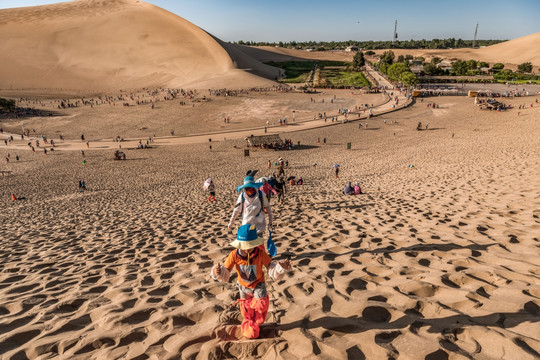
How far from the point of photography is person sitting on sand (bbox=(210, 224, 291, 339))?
3.59 meters

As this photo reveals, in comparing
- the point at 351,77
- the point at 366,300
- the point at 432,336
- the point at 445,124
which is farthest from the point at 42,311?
the point at 351,77

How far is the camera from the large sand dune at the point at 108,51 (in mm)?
75438

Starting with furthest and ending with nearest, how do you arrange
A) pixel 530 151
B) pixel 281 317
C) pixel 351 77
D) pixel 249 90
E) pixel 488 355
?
pixel 351 77
pixel 249 90
pixel 530 151
pixel 281 317
pixel 488 355

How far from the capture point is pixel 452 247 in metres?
5.70

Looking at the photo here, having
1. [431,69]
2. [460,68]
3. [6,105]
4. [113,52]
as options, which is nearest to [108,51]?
[113,52]

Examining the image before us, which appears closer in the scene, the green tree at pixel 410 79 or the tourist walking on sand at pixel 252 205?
the tourist walking on sand at pixel 252 205

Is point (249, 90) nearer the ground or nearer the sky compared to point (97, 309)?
nearer the sky

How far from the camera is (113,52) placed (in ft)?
288

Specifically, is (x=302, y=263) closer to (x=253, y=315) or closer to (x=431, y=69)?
(x=253, y=315)

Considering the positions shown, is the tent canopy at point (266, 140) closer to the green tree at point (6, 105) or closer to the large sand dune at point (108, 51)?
the large sand dune at point (108, 51)

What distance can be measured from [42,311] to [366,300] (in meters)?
4.75

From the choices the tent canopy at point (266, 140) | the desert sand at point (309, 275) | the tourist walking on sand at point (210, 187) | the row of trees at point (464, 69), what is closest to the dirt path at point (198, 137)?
the tent canopy at point (266, 140)

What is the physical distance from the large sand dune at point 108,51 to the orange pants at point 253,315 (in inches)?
2793

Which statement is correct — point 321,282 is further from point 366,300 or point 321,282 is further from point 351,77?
point 351,77
